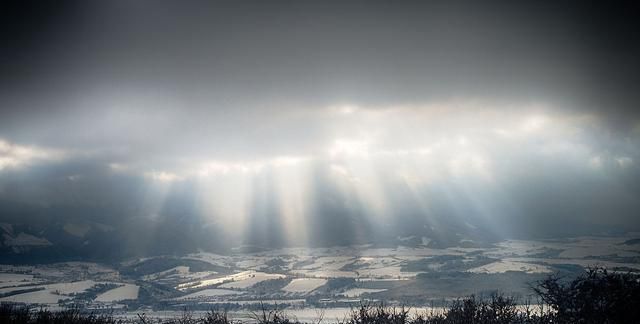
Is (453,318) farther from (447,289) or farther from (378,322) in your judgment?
(447,289)

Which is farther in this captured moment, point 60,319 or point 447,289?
point 447,289

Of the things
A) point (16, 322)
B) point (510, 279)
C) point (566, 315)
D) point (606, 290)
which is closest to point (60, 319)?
point (16, 322)

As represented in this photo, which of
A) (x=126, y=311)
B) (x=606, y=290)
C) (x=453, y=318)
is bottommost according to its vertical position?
(x=126, y=311)

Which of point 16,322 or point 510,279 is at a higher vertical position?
point 16,322

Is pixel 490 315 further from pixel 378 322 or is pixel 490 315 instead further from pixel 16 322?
pixel 16 322

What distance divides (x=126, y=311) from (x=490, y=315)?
19138 centimetres

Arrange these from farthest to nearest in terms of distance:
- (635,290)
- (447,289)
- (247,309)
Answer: (447,289)
(247,309)
(635,290)

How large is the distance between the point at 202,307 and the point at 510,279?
13438 cm

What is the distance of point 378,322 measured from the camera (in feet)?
125

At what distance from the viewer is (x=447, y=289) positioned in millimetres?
194875

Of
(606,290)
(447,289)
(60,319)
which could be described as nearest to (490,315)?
(606,290)

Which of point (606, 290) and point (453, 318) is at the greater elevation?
point (606, 290)

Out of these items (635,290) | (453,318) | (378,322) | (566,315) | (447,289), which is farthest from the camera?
(447,289)

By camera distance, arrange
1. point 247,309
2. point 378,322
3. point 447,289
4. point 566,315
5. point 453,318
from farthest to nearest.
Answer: point 447,289, point 247,309, point 453,318, point 378,322, point 566,315
